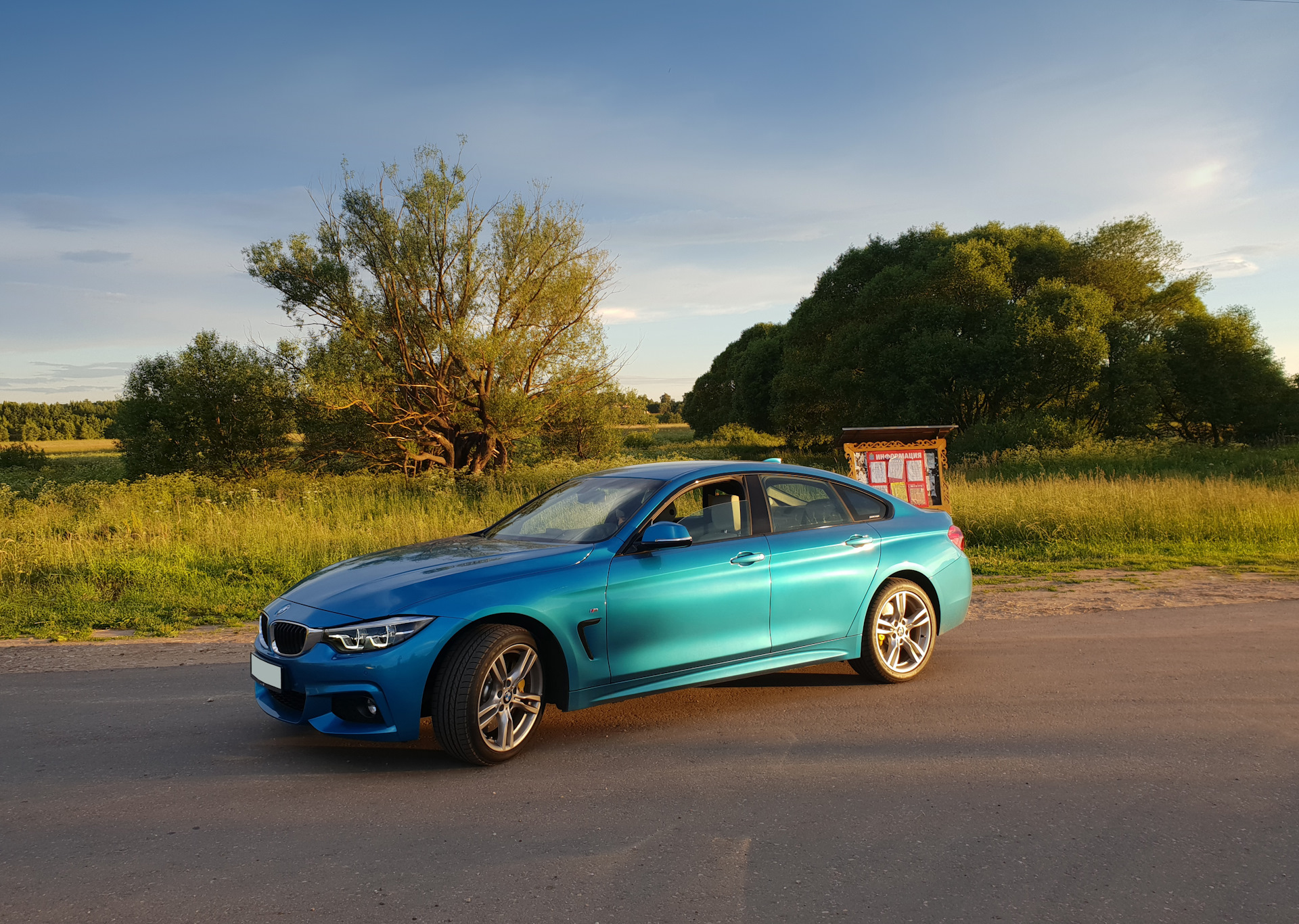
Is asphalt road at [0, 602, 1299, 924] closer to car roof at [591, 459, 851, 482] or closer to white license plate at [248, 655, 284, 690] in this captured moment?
white license plate at [248, 655, 284, 690]

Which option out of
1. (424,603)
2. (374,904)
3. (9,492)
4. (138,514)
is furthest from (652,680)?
(9,492)

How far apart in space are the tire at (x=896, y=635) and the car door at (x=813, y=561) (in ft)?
0.69

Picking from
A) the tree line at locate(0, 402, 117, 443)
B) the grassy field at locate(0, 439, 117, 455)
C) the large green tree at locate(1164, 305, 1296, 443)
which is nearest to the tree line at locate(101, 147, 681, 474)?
the large green tree at locate(1164, 305, 1296, 443)

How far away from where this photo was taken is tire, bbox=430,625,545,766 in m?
4.40

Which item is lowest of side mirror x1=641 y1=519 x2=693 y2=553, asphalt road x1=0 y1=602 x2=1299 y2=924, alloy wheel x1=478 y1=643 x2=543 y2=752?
asphalt road x1=0 y1=602 x2=1299 y2=924

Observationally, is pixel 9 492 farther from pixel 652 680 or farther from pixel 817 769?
pixel 817 769

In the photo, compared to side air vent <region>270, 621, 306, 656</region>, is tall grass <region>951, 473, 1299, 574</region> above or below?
below

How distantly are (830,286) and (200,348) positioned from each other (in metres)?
29.2

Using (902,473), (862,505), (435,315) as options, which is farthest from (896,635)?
(435,315)

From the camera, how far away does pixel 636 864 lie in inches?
134

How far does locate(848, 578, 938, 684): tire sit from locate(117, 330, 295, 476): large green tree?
25103 mm

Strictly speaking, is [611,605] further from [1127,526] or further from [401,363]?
[401,363]

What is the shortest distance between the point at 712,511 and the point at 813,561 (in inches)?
29.8

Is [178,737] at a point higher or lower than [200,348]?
lower
